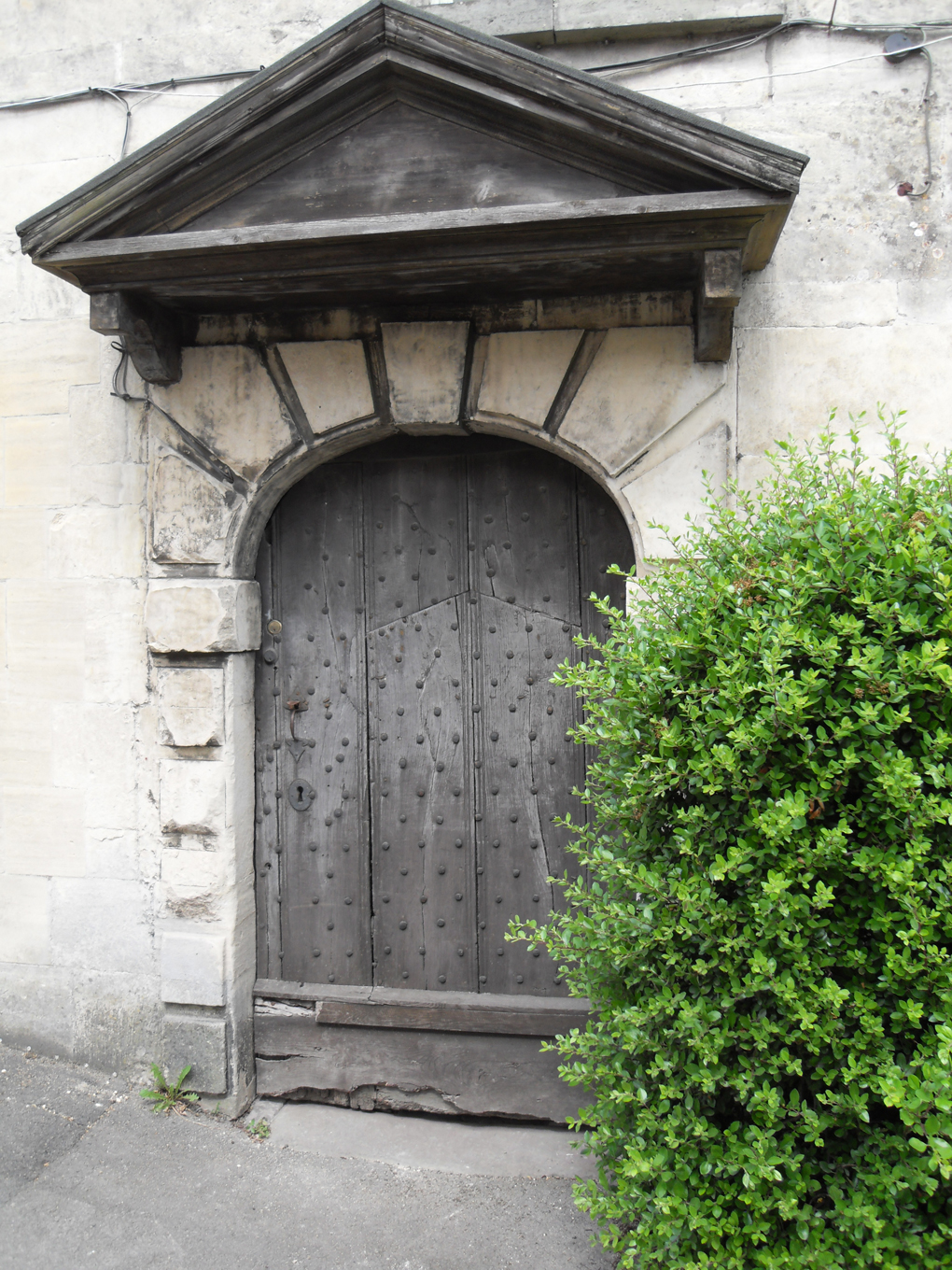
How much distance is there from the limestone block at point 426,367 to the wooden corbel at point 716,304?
726 mm

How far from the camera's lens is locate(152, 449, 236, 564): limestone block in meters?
2.76

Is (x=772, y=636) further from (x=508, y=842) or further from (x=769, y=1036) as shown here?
(x=508, y=842)

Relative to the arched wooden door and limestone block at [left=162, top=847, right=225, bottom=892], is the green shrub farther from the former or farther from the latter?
limestone block at [left=162, top=847, right=225, bottom=892]

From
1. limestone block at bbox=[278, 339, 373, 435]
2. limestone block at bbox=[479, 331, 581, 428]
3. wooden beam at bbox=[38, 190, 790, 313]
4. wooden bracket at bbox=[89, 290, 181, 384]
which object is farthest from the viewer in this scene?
limestone block at bbox=[278, 339, 373, 435]

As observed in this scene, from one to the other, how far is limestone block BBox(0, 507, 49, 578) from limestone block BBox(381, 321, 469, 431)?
4.53 feet

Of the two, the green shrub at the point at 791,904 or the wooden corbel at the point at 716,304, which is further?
the wooden corbel at the point at 716,304

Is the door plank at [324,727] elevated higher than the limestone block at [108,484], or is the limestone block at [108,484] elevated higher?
the limestone block at [108,484]

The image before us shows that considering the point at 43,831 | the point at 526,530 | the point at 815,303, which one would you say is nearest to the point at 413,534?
the point at 526,530

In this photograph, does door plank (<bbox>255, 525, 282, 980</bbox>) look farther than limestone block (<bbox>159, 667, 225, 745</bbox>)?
Yes

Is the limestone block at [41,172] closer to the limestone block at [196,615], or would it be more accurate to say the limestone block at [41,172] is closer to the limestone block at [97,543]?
the limestone block at [97,543]

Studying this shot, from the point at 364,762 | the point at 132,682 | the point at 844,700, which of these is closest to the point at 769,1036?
the point at 844,700

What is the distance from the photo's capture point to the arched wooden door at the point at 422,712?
2.78 meters

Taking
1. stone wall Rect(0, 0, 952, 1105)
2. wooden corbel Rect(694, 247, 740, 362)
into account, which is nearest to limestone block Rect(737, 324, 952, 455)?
stone wall Rect(0, 0, 952, 1105)

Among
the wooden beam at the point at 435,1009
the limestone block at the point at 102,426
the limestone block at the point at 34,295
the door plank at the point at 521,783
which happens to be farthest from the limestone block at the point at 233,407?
the wooden beam at the point at 435,1009
